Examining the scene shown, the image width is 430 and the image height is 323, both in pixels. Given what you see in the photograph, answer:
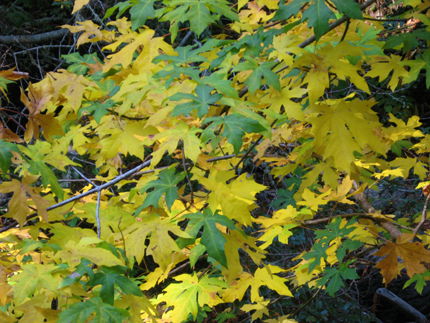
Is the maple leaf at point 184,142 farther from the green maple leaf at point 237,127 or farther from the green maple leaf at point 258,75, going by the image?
the green maple leaf at point 258,75

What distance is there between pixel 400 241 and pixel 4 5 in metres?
4.99

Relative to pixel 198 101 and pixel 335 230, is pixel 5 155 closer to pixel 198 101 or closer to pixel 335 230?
pixel 198 101

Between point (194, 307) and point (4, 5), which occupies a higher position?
point (4, 5)

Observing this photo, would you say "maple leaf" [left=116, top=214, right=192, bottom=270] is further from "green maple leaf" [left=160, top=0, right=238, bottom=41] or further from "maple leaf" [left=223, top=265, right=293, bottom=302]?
"maple leaf" [left=223, top=265, right=293, bottom=302]

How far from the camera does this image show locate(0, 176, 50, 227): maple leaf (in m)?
1.26

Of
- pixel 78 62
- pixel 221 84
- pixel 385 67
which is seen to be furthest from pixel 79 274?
pixel 385 67

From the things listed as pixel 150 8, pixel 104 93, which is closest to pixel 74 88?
pixel 104 93

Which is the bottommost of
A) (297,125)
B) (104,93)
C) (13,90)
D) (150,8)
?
(13,90)

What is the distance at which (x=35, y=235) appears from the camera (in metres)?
1.46

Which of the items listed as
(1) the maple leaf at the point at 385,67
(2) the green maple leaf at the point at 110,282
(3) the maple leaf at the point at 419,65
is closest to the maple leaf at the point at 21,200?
(2) the green maple leaf at the point at 110,282

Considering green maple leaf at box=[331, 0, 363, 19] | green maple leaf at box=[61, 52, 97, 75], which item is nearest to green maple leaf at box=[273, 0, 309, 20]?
green maple leaf at box=[331, 0, 363, 19]

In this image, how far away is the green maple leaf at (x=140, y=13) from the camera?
4.07ft

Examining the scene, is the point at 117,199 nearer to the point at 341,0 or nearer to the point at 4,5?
the point at 341,0

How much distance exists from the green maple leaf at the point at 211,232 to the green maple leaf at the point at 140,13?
0.73 meters
